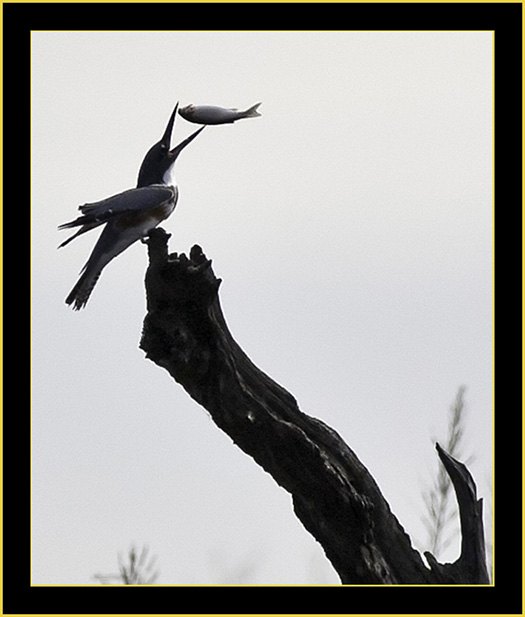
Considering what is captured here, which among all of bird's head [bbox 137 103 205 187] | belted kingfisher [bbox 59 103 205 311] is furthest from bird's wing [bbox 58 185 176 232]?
bird's head [bbox 137 103 205 187]

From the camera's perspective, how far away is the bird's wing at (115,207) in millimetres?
7492

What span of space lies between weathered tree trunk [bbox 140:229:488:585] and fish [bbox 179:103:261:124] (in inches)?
65.1

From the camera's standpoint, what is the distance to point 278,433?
5934mm

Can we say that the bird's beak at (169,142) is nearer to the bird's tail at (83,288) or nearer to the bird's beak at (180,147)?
the bird's beak at (180,147)

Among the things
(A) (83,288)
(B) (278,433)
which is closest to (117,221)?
(A) (83,288)

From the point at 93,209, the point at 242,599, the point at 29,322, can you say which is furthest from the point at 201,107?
the point at 242,599

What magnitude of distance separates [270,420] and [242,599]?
43.0 inches

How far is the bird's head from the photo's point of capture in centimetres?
912

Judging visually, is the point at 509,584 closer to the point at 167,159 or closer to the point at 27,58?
the point at 27,58

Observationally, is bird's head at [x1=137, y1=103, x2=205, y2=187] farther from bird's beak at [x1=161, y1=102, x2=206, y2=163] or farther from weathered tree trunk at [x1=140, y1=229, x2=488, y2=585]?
weathered tree trunk at [x1=140, y1=229, x2=488, y2=585]

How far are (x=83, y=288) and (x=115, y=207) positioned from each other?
0.71 meters

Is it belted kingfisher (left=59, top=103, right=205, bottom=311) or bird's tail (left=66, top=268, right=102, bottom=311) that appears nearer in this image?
belted kingfisher (left=59, top=103, right=205, bottom=311)

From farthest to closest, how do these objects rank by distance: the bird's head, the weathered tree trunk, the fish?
the bird's head
the fish
the weathered tree trunk

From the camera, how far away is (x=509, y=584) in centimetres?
584
